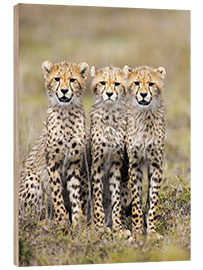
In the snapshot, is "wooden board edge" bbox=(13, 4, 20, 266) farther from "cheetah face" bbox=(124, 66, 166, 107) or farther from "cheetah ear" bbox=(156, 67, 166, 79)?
"cheetah ear" bbox=(156, 67, 166, 79)

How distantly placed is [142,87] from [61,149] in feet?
2.68

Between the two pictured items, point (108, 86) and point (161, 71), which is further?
point (161, 71)

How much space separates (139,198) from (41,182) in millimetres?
Result: 807

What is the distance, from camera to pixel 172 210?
670 cm

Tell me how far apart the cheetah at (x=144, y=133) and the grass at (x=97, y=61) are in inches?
8.6

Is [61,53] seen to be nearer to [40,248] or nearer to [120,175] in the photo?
[120,175]

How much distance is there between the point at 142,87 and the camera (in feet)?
20.7

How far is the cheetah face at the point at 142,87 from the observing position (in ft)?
20.7

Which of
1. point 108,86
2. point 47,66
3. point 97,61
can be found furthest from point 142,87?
point 47,66

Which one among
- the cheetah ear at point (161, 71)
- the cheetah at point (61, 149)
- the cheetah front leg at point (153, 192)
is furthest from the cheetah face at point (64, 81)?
the cheetah front leg at point (153, 192)

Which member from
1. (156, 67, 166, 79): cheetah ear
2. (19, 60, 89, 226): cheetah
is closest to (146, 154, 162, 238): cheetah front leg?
(19, 60, 89, 226): cheetah

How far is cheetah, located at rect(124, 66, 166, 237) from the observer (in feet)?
20.8

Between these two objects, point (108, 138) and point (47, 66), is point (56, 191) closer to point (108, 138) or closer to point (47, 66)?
point (108, 138)

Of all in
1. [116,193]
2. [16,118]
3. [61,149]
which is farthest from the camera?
[116,193]
